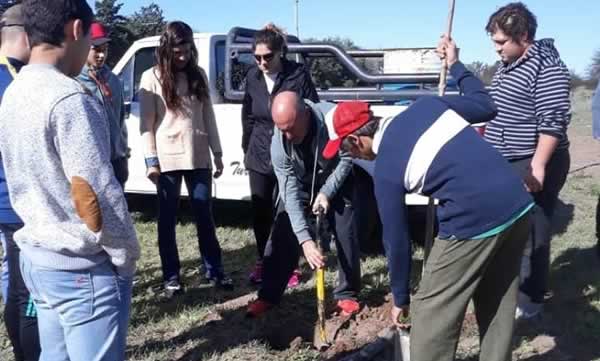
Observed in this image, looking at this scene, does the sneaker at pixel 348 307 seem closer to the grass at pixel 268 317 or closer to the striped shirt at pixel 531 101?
the grass at pixel 268 317

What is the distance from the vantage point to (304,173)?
158 inches

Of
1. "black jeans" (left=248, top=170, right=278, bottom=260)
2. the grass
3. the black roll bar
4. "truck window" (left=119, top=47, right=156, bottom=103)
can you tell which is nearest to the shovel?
the grass

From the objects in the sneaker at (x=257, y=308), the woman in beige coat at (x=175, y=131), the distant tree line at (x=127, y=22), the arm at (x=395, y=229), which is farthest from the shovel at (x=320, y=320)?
the distant tree line at (x=127, y=22)

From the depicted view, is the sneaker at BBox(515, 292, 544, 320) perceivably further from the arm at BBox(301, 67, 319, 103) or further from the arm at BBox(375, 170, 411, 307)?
the arm at BBox(301, 67, 319, 103)

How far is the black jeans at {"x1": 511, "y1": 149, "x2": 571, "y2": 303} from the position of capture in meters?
3.90

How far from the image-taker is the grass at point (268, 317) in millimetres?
3844

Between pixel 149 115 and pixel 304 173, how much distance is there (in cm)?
124

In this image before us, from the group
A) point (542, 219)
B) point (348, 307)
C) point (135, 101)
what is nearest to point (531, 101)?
point (542, 219)

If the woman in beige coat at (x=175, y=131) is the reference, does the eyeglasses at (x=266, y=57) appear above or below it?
above

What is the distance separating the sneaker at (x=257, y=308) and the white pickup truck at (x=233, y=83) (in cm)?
A: 184

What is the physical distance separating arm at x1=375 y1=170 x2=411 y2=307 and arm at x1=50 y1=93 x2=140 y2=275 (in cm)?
99

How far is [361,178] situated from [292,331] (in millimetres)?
1411

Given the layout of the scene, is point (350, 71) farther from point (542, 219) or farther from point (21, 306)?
point (21, 306)

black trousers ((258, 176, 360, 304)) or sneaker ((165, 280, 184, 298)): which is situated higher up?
black trousers ((258, 176, 360, 304))
